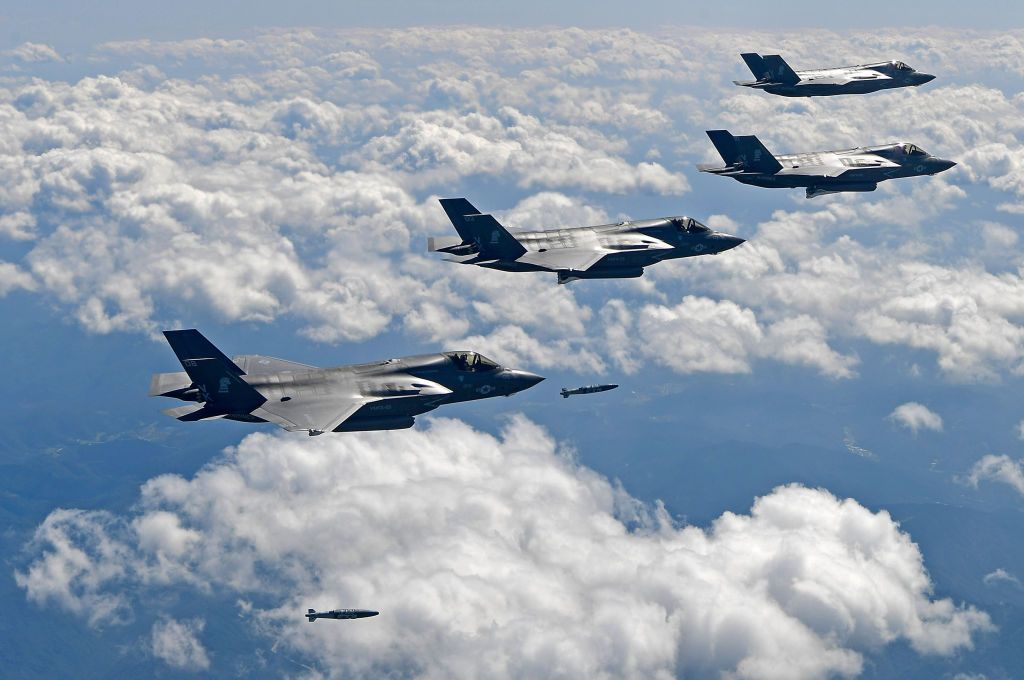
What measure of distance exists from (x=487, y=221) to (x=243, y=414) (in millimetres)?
28771

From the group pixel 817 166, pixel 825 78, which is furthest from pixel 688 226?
pixel 825 78

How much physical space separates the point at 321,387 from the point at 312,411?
3.45 metres

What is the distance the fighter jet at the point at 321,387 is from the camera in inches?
2291

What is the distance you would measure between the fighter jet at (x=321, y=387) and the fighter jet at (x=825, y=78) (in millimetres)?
46761

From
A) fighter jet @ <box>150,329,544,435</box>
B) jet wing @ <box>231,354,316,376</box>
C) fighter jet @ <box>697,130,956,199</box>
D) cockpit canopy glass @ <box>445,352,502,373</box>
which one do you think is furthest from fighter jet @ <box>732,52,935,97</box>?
jet wing @ <box>231,354,316,376</box>

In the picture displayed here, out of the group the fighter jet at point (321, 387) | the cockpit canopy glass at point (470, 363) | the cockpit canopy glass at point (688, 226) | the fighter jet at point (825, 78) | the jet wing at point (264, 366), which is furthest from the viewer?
the fighter jet at point (825, 78)

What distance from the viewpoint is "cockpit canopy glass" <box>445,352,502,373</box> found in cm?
6519

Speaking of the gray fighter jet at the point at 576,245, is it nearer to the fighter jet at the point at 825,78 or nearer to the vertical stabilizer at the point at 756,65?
the fighter jet at the point at 825,78

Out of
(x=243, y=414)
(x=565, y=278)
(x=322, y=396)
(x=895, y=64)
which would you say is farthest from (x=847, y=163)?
(x=243, y=414)

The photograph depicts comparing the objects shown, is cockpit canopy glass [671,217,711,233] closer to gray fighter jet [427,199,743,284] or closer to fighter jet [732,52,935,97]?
gray fighter jet [427,199,743,284]

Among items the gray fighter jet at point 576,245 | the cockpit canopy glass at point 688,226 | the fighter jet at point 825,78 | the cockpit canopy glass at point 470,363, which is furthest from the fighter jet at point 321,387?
the fighter jet at point 825,78

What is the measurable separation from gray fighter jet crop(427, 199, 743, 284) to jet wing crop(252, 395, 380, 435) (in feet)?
66.4

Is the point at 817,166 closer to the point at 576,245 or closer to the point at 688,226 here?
the point at 688,226

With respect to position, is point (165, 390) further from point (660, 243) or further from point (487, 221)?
point (660, 243)
